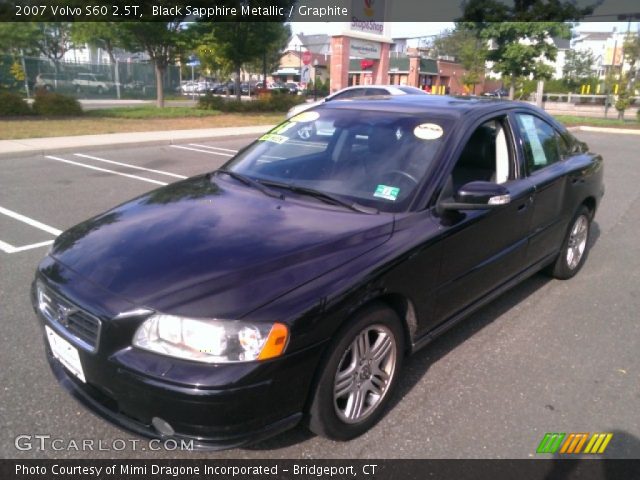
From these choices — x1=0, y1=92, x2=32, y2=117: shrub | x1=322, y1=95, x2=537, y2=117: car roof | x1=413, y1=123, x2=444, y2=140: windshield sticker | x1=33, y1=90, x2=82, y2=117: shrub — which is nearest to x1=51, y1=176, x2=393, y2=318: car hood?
x1=413, y1=123, x2=444, y2=140: windshield sticker

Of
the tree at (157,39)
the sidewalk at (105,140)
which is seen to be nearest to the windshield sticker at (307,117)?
the sidewalk at (105,140)

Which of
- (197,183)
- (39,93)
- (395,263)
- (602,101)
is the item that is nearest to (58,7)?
(39,93)

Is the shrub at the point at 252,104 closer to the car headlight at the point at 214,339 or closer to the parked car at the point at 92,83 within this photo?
the parked car at the point at 92,83

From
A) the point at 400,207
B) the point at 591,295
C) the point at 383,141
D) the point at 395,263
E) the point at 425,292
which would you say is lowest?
the point at 591,295

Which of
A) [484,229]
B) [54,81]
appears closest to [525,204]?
[484,229]

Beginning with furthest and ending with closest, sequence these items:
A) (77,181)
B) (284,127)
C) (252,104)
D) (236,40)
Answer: (252,104) < (236,40) < (77,181) < (284,127)

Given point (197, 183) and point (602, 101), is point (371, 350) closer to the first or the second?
point (197, 183)

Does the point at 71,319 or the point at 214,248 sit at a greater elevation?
the point at 214,248

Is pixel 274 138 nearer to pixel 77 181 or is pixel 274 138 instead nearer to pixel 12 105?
pixel 77 181

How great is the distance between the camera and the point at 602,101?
43.6 m

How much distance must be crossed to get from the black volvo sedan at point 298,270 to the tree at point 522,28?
22972mm

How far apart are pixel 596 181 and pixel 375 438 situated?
144 inches

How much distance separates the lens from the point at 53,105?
62.5 feet
